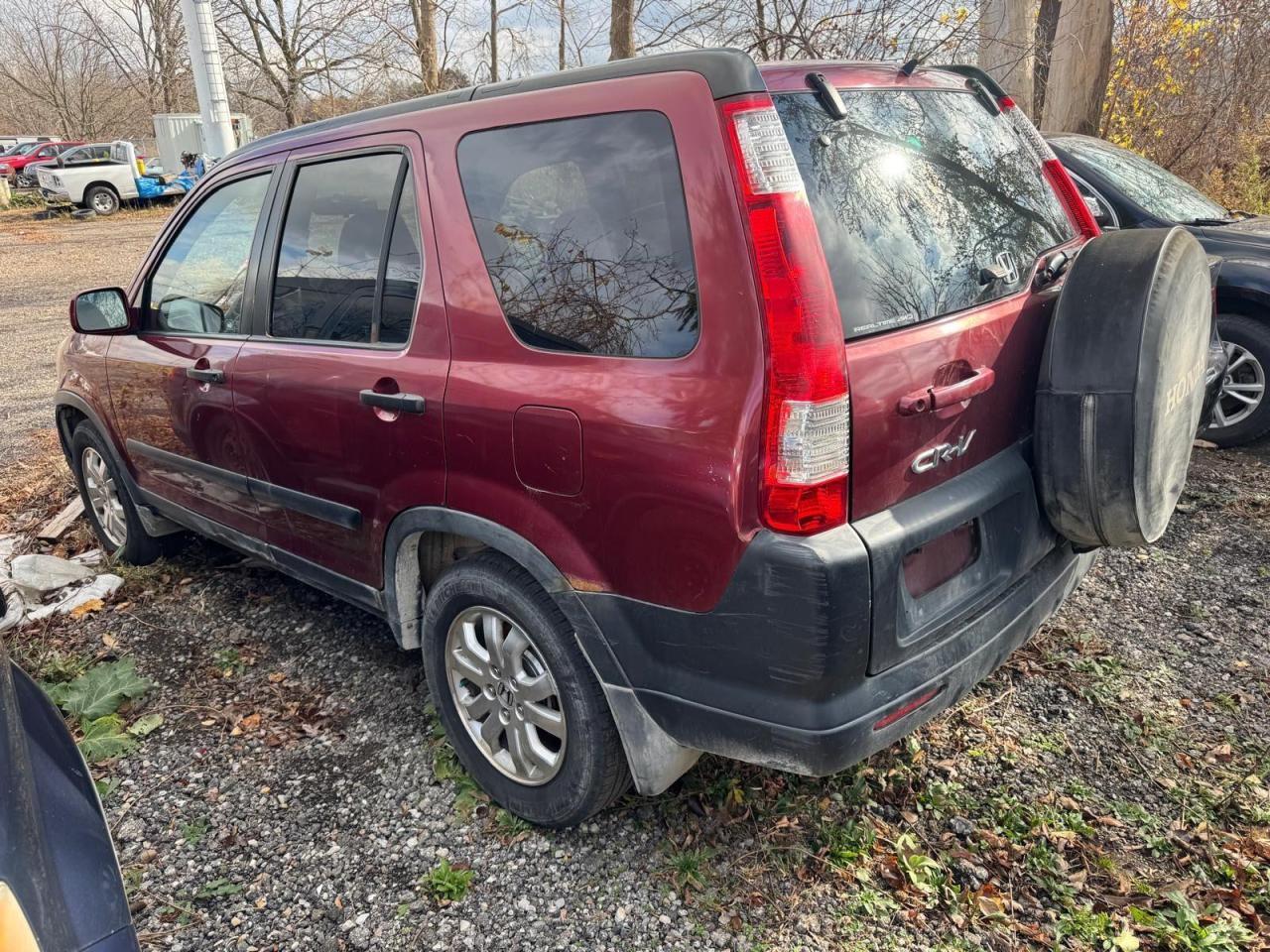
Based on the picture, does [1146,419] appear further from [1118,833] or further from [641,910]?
[641,910]

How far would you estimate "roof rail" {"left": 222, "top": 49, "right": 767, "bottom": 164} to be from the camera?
1854 millimetres

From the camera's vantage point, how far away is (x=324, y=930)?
2.29 m

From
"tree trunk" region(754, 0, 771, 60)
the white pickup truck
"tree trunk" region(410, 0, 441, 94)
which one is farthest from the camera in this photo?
the white pickup truck

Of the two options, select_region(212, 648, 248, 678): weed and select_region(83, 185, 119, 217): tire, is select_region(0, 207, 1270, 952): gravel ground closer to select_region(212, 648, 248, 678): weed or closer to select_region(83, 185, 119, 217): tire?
select_region(212, 648, 248, 678): weed

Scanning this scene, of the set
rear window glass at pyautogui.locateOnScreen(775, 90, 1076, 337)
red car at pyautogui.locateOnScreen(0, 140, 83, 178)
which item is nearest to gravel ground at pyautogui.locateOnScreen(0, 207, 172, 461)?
red car at pyautogui.locateOnScreen(0, 140, 83, 178)

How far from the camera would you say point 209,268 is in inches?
136

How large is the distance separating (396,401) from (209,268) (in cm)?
150

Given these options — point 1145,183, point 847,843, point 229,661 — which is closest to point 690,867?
point 847,843

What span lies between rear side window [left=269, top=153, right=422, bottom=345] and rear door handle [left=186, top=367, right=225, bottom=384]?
1.10 ft

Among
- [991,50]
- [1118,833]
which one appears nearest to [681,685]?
[1118,833]

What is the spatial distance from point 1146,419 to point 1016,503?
35 cm

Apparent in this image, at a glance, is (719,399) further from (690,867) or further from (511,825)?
(511,825)

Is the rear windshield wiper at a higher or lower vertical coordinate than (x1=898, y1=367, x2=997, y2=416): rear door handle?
higher

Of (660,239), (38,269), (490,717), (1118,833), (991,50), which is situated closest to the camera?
(660,239)
